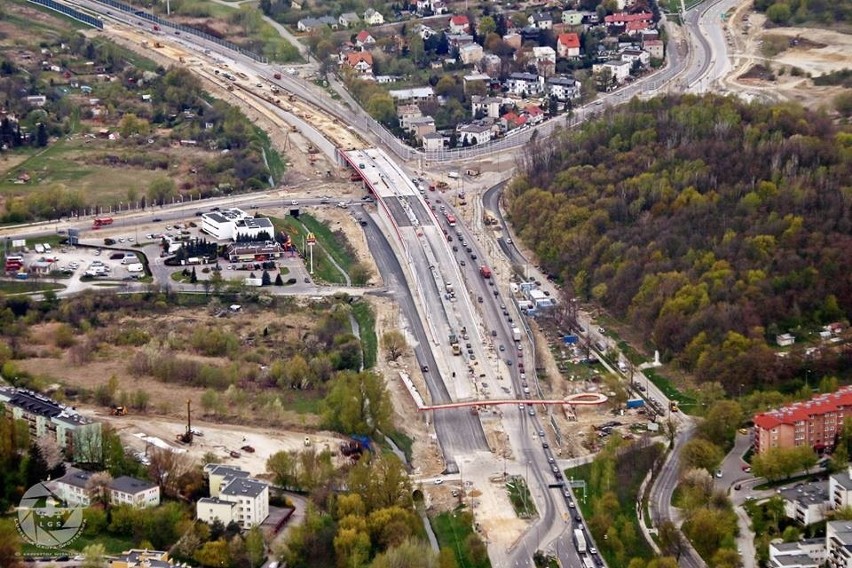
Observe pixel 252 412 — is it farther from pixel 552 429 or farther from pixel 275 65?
pixel 275 65

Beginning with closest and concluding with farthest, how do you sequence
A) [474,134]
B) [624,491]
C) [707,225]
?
1. [624,491]
2. [707,225]
3. [474,134]

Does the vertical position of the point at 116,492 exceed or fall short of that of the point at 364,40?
it falls short

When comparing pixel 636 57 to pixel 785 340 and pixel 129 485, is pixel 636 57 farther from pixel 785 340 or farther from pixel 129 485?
pixel 129 485

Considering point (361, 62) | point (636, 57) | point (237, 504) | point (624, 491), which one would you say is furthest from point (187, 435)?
point (636, 57)

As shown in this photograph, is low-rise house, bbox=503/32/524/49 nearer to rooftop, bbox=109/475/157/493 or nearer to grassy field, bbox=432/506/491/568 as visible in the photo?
grassy field, bbox=432/506/491/568

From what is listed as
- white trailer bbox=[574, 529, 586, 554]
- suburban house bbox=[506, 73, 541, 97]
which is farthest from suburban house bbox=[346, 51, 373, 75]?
white trailer bbox=[574, 529, 586, 554]

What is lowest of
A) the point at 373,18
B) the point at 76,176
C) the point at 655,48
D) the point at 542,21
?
the point at 76,176

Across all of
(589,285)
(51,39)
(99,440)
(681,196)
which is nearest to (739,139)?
(681,196)
